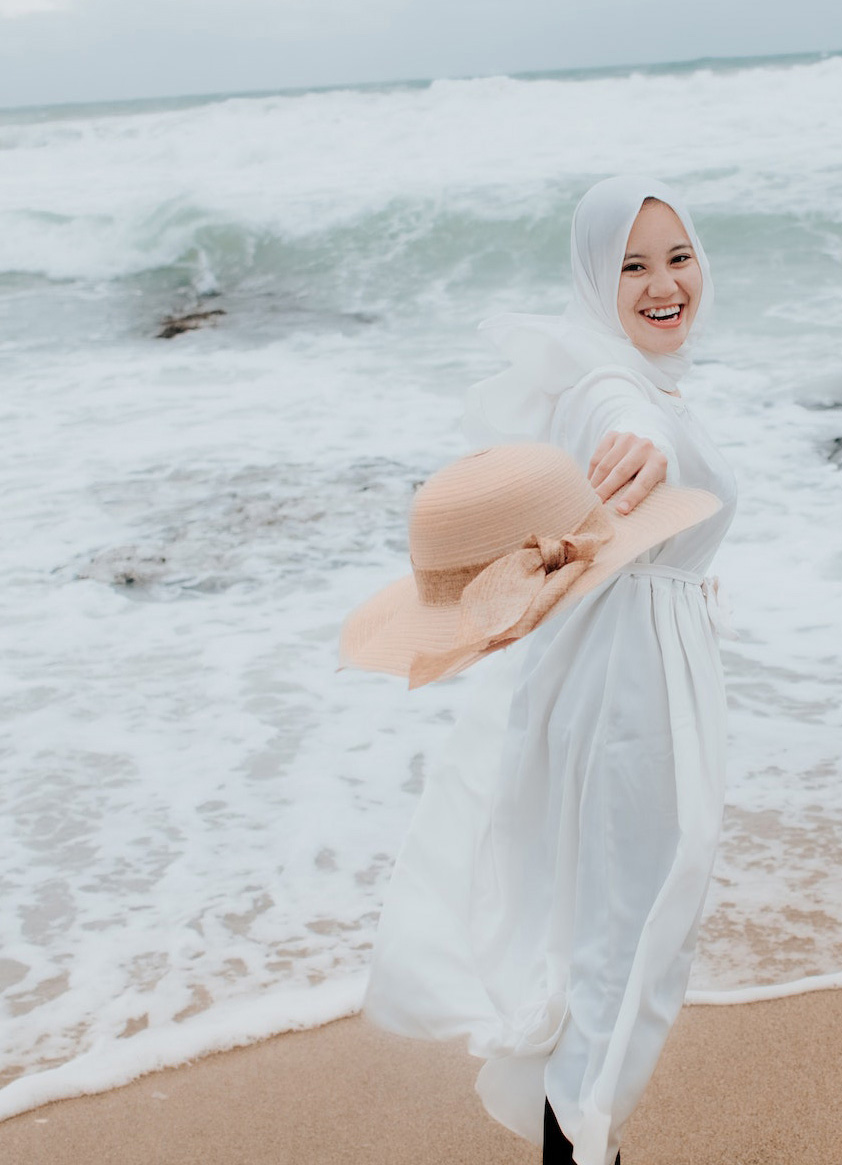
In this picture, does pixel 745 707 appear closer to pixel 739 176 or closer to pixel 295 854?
pixel 295 854

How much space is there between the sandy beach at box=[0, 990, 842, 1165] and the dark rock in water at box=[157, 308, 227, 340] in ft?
33.7

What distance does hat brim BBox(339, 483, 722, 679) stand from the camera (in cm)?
159

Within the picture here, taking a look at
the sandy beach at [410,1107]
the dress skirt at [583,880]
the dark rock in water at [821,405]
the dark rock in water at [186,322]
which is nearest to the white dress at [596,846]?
the dress skirt at [583,880]

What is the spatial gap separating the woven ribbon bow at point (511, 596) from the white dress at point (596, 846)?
11.5 inches

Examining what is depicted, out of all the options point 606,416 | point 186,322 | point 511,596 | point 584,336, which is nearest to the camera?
point 511,596

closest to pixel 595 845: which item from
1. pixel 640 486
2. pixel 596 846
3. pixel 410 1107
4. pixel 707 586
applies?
pixel 596 846

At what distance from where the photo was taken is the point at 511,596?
156 centimetres

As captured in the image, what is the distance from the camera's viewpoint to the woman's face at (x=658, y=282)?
197 cm

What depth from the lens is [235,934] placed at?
332cm

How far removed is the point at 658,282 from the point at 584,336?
0.51 feet

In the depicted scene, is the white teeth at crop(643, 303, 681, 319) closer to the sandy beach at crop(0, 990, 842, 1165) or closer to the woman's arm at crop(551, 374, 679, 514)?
the woman's arm at crop(551, 374, 679, 514)

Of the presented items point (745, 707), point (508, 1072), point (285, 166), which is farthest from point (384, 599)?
point (285, 166)

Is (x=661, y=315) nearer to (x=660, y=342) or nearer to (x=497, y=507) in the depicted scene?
(x=660, y=342)

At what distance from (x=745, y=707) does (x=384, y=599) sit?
9.33ft
